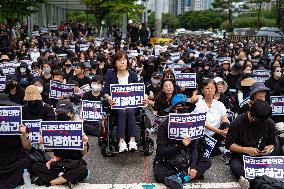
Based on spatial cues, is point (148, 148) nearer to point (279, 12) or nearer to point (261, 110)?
point (261, 110)

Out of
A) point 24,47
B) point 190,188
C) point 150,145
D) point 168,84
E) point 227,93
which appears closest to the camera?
point 190,188

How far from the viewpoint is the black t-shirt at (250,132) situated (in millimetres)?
6566

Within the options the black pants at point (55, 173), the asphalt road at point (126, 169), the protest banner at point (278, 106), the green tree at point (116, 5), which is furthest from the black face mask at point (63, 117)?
the green tree at point (116, 5)

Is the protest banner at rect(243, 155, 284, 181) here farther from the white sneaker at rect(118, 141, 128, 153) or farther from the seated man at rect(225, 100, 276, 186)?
the white sneaker at rect(118, 141, 128, 153)

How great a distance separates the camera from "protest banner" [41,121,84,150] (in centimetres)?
638

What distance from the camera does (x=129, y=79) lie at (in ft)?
26.4

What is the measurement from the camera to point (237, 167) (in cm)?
676

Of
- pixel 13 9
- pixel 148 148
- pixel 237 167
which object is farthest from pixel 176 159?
pixel 13 9

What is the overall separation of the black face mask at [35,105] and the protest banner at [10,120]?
74 cm

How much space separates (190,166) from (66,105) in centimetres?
205

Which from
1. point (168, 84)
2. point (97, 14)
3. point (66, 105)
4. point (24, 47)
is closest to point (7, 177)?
point (66, 105)

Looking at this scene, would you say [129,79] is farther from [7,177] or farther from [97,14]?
[97,14]

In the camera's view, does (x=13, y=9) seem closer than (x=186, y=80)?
No

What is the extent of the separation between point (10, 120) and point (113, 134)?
Result: 1.84 meters
